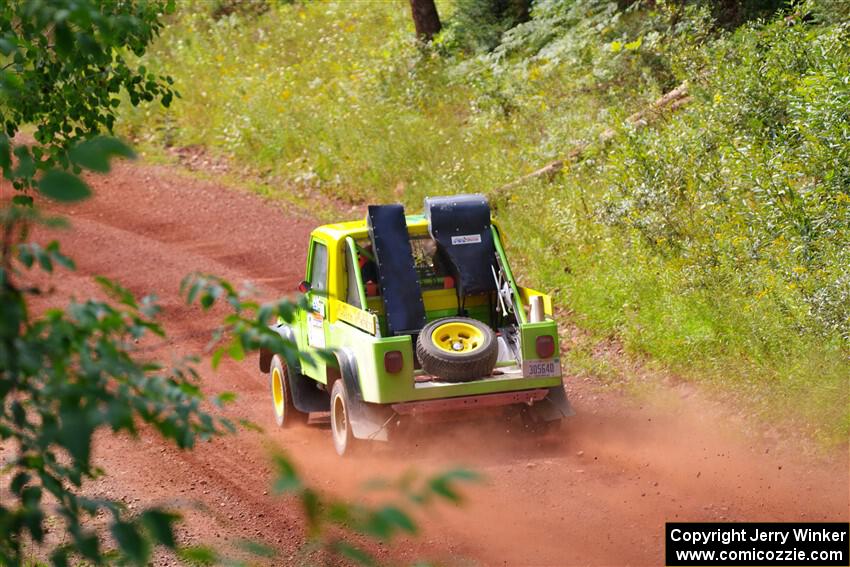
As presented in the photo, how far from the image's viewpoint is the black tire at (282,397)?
32.4ft

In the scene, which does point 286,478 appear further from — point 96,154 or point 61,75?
point 61,75

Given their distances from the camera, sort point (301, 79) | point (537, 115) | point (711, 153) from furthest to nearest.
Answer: point (301, 79)
point (537, 115)
point (711, 153)

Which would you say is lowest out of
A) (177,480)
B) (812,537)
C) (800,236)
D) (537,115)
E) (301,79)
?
(812,537)

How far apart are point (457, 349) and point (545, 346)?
0.71 metres

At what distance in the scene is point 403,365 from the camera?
27.0 feet

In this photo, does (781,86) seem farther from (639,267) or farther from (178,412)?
(178,412)

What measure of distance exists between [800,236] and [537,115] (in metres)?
7.40

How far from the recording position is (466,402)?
8.39 metres

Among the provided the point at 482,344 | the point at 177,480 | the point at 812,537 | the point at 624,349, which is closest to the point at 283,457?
the point at 812,537

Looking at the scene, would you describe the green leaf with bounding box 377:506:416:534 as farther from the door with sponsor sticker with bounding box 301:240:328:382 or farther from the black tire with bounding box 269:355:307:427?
the black tire with bounding box 269:355:307:427

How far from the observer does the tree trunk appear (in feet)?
68.0

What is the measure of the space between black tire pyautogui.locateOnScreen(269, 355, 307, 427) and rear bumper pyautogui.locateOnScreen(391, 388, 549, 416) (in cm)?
181

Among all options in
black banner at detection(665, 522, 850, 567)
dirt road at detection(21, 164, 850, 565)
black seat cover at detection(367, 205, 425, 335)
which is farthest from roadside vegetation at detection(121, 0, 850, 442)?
black seat cover at detection(367, 205, 425, 335)

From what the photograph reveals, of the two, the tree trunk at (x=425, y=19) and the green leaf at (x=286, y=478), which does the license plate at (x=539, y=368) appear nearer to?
the green leaf at (x=286, y=478)
